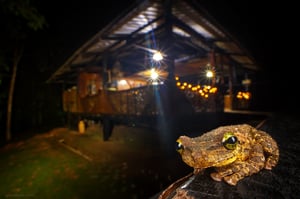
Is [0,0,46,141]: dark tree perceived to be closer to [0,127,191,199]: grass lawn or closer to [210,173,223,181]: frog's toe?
[0,127,191,199]: grass lawn

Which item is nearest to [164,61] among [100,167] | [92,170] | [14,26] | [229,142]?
[100,167]

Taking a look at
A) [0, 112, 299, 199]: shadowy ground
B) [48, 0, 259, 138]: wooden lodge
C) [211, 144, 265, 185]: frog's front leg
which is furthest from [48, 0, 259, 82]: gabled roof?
[211, 144, 265, 185]: frog's front leg

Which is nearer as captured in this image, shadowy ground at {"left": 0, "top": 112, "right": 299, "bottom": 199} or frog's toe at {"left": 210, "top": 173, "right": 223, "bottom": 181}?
frog's toe at {"left": 210, "top": 173, "right": 223, "bottom": 181}

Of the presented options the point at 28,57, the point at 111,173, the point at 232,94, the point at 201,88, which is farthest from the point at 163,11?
the point at 28,57

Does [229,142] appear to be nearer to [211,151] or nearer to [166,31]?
[211,151]

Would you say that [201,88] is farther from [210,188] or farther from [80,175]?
[210,188]
